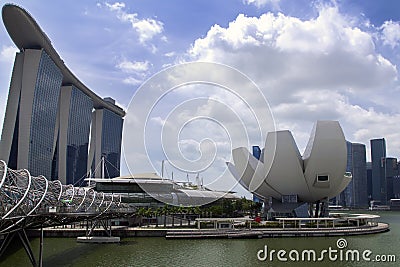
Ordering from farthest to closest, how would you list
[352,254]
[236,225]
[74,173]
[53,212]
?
[74,173] < [236,225] < [352,254] < [53,212]

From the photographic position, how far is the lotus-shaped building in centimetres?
3222

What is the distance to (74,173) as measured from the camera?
68.5 metres

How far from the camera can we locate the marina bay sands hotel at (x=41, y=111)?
147 ft

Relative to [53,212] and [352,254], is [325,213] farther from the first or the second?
[53,212]

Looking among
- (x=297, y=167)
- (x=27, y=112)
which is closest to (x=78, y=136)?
(x=27, y=112)

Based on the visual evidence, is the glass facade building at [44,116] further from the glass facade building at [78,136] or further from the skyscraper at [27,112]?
the glass facade building at [78,136]

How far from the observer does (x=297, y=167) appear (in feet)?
113

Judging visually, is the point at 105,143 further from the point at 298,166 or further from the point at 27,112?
the point at 298,166

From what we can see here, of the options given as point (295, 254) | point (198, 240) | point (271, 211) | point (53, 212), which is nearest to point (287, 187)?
point (271, 211)

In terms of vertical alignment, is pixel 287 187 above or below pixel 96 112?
below

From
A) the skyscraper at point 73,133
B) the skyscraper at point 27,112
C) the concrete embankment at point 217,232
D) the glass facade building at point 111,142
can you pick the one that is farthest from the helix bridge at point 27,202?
the glass facade building at point 111,142

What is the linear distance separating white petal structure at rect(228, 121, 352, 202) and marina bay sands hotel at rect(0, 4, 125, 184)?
22343 mm

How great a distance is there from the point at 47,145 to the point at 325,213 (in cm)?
→ 3215

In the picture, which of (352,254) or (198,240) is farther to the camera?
(198,240)
